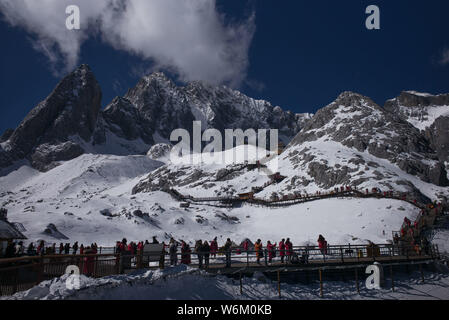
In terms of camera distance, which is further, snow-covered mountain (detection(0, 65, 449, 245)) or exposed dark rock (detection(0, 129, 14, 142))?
exposed dark rock (detection(0, 129, 14, 142))

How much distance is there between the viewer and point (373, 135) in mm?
91812

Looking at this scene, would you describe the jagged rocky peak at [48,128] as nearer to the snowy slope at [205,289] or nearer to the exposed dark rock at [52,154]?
the exposed dark rock at [52,154]

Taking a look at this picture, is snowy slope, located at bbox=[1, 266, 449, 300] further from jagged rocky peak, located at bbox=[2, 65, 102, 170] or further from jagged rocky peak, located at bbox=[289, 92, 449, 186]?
jagged rocky peak, located at bbox=[2, 65, 102, 170]

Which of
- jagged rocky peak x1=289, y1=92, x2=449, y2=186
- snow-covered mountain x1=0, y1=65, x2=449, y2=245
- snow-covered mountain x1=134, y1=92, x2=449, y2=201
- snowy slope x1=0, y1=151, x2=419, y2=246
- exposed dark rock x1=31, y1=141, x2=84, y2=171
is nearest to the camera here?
snowy slope x1=0, y1=151, x2=419, y2=246

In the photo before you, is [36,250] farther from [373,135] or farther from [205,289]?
[373,135]

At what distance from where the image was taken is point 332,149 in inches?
3460

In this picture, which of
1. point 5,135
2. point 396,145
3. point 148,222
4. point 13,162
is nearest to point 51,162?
point 13,162

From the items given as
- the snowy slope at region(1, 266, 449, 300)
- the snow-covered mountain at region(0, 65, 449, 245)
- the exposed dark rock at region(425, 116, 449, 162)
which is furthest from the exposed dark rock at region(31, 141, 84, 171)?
the exposed dark rock at region(425, 116, 449, 162)

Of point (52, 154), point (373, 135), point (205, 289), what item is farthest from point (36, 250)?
point (52, 154)

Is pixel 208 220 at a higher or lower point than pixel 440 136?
lower

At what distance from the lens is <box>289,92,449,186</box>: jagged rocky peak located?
77000mm

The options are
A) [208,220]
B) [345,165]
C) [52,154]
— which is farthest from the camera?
[52,154]
